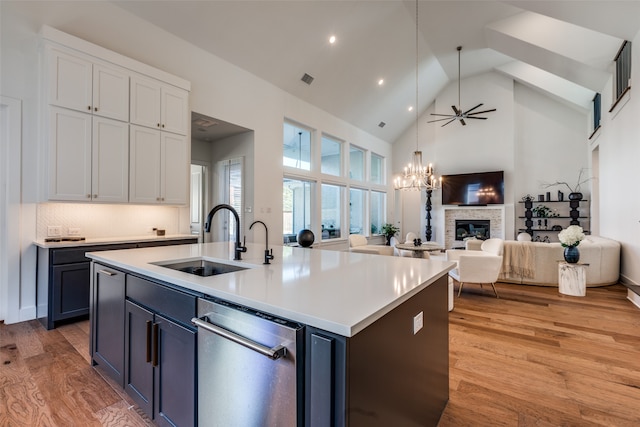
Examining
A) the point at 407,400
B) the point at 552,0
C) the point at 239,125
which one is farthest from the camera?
the point at 239,125

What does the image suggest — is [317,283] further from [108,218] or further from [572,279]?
[572,279]

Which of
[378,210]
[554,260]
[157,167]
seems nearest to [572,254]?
[554,260]

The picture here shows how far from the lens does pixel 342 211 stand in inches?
309

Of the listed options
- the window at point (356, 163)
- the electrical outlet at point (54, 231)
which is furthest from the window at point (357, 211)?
the electrical outlet at point (54, 231)

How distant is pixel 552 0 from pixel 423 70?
3.77 m

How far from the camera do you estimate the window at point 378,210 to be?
30.1 ft

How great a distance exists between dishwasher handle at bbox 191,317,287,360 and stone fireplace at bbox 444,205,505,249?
8486mm

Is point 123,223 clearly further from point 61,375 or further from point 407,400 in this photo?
point 407,400

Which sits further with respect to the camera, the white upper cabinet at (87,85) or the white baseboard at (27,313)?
the white baseboard at (27,313)

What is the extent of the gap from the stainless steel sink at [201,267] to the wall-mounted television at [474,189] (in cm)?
798

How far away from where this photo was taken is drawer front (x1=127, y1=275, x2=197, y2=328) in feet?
4.37

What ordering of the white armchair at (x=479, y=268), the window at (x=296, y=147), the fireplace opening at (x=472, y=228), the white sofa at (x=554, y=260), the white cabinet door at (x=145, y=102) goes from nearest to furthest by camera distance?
1. the white cabinet door at (x=145, y=102)
2. the white armchair at (x=479, y=268)
3. the white sofa at (x=554, y=260)
4. the window at (x=296, y=147)
5. the fireplace opening at (x=472, y=228)

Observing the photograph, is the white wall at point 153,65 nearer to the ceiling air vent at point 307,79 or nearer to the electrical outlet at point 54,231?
the electrical outlet at point 54,231

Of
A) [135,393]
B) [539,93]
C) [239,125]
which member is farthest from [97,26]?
[539,93]
